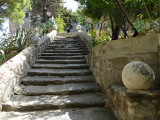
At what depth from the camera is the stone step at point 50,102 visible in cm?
224

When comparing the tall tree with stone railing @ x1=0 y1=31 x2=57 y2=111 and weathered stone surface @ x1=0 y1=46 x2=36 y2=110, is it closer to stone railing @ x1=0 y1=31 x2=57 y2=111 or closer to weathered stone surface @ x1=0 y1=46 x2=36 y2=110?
stone railing @ x1=0 y1=31 x2=57 y2=111

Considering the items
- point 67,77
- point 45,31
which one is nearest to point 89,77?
point 67,77

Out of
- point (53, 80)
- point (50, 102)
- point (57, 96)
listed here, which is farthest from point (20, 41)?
point (50, 102)

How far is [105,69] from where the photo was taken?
8.19ft

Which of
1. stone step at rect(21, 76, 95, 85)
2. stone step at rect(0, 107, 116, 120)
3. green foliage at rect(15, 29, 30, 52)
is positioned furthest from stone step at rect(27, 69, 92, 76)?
green foliage at rect(15, 29, 30, 52)

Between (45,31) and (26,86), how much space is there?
22.4 feet

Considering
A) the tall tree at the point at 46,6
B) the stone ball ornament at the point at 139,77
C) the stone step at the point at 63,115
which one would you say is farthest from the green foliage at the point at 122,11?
the tall tree at the point at 46,6

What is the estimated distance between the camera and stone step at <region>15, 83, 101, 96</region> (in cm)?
268

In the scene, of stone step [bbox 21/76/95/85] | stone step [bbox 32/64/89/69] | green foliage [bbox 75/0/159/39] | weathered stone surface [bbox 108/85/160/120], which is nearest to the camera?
weathered stone surface [bbox 108/85/160/120]

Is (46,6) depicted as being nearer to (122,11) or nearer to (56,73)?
(56,73)

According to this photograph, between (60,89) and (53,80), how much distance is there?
39 cm

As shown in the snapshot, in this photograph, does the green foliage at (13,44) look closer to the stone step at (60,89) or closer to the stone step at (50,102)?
the stone step at (60,89)

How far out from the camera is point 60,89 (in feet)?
9.13

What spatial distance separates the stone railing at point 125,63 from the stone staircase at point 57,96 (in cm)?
29
